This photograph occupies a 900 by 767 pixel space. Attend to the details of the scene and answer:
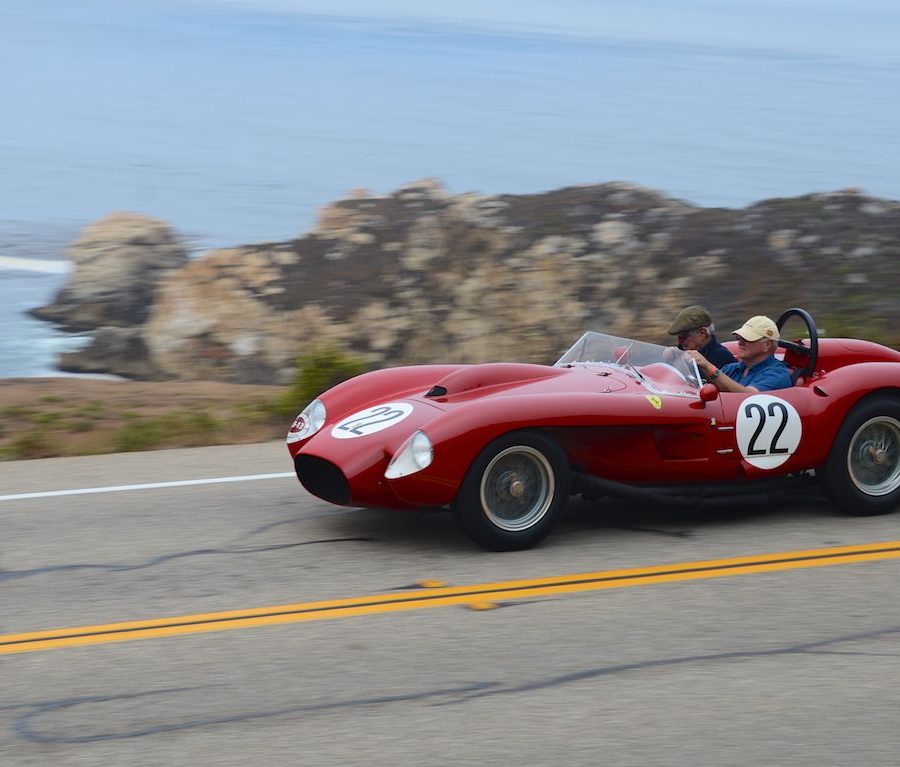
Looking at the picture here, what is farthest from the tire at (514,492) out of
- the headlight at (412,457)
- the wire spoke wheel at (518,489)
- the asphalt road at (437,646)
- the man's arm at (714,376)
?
the man's arm at (714,376)

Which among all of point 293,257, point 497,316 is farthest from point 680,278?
point 293,257

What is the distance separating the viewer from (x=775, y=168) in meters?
27.1

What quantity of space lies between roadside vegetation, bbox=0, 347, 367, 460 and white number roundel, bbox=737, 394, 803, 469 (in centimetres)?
443

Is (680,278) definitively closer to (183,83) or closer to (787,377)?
(787,377)

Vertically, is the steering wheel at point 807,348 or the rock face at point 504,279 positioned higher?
the rock face at point 504,279

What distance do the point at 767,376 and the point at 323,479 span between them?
2.53 m

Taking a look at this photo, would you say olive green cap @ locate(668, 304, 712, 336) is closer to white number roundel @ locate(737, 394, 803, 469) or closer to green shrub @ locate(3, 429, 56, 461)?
white number roundel @ locate(737, 394, 803, 469)

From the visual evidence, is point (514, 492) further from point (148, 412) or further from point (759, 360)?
point (148, 412)

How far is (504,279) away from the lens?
55.9ft

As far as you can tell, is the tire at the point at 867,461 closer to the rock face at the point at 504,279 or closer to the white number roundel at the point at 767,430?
the white number roundel at the point at 767,430

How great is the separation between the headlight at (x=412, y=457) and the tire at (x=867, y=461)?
2.36 metres

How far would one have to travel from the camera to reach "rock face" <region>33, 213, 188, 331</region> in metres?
19.0

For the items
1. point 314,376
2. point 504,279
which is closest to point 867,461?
point 314,376

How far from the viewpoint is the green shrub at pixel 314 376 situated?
10.6 metres
